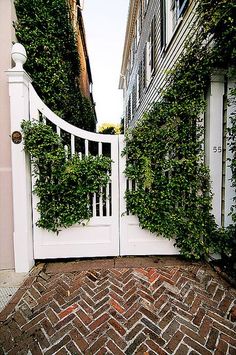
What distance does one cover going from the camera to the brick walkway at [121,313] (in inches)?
66.6

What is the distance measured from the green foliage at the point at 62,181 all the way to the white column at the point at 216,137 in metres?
1.41

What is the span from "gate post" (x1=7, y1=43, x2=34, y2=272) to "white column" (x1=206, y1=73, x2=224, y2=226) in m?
2.42

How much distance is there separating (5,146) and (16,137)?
0.23 m

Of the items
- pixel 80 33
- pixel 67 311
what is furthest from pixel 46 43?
pixel 80 33

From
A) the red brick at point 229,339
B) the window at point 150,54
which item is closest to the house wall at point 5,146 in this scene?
the red brick at point 229,339

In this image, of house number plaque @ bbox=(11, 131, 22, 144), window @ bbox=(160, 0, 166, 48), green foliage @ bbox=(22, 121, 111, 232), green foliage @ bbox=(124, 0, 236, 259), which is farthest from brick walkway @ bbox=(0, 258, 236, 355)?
window @ bbox=(160, 0, 166, 48)

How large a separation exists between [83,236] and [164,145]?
1.70 m

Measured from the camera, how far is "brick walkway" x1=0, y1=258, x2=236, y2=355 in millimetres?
1692

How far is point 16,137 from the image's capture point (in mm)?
2770

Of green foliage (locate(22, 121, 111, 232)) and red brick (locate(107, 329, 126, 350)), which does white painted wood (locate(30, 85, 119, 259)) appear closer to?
green foliage (locate(22, 121, 111, 232))

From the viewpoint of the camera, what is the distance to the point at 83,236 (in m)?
3.12

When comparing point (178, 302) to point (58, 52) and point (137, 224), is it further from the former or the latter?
point (58, 52)

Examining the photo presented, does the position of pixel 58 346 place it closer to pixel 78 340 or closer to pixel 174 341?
pixel 78 340

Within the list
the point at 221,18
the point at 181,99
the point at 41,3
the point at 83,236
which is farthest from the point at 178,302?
the point at 41,3
